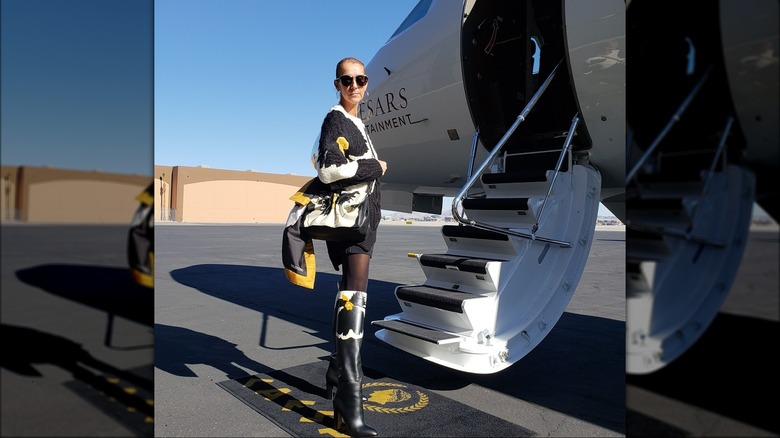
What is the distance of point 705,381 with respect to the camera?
80 cm

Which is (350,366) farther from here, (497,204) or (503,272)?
(497,204)

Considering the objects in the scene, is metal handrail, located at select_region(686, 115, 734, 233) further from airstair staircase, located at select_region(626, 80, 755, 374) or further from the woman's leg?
the woman's leg

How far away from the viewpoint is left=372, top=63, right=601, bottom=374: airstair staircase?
297 centimetres

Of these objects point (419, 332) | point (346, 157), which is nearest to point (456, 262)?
point (419, 332)

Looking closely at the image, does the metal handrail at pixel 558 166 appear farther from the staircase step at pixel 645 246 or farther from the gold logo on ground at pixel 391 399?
Answer: the staircase step at pixel 645 246

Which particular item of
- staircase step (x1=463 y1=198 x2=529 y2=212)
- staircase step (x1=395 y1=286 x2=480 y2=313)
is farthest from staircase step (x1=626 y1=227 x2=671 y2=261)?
staircase step (x1=463 y1=198 x2=529 y2=212)

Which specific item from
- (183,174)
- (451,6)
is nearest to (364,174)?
(451,6)

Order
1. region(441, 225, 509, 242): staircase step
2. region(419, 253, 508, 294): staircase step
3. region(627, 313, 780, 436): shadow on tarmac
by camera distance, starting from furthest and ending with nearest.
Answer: region(441, 225, 509, 242): staircase step < region(419, 253, 508, 294): staircase step < region(627, 313, 780, 436): shadow on tarmac

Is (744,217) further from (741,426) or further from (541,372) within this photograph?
(541,372)

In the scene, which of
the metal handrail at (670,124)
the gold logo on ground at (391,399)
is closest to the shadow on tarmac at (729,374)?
the metal handrail at (670,124)

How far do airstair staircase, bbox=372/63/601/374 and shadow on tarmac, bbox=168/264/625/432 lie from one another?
40 cm

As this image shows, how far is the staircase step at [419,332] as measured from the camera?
9.46 feet

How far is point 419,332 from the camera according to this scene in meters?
3.03

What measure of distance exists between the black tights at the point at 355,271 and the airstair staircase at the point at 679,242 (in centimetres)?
189
